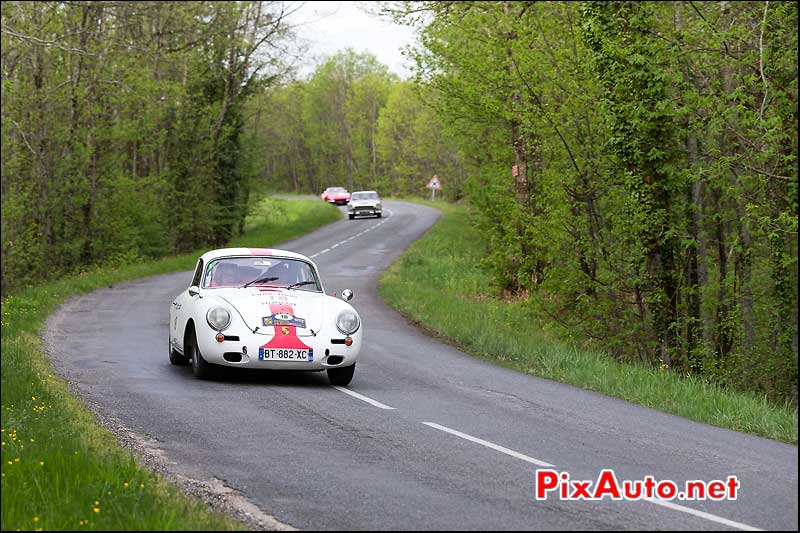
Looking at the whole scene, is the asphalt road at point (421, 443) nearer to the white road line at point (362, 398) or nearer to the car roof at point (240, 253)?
the white road line at point (362, 398)

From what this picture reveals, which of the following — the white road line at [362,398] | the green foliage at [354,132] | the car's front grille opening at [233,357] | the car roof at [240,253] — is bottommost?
the white road line at [362,398]

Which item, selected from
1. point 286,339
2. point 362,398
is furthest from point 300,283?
point 362,398

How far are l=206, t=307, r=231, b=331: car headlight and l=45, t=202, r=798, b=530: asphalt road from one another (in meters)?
0.72

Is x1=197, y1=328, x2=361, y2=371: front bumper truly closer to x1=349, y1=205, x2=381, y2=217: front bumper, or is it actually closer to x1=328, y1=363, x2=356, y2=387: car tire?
x1=328, y1=363, x2=356, y2=387: car tire

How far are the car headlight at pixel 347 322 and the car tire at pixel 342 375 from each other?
452mm

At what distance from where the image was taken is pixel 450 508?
22.6 feet

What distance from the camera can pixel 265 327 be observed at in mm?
12492

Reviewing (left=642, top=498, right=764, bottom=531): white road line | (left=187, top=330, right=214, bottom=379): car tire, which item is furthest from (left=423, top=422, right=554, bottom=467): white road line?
(left=187, top=330, right=214, bottom=379): car tire

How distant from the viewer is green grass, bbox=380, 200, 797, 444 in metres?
11.7

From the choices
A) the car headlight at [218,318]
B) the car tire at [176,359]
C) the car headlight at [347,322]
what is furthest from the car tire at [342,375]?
the car tire at [176,359]

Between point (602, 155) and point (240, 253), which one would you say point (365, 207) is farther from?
point (240, 253)

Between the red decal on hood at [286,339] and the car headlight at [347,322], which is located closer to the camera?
the red decal on hood at [286,339]

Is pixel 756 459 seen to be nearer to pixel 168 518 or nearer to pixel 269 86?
pixel 168 518

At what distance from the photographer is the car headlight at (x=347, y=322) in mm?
12804
